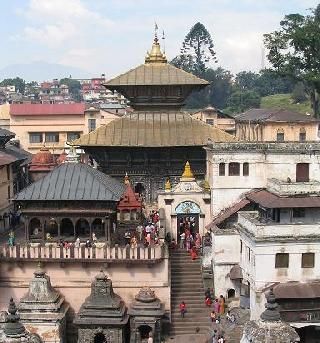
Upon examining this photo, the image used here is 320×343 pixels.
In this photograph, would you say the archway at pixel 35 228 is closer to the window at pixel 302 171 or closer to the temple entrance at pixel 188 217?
the temple entrance at pixel 188 217

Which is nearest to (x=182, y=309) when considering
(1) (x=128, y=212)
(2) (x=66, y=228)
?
(2) (x=66, y=228)

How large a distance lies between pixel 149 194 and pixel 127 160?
2.20 m

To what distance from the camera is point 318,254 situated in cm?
2966

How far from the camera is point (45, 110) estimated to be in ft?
228

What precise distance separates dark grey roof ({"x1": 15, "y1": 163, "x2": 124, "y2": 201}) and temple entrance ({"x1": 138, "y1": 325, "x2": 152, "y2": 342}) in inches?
210

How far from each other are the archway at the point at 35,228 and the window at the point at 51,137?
36974mm

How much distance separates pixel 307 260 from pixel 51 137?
1700 inches

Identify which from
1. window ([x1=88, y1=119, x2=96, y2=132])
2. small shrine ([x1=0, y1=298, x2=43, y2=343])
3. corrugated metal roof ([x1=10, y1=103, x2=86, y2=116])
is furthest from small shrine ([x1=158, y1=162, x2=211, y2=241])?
Result: window ([x1=88, y1=119, x2=96, y2=132])

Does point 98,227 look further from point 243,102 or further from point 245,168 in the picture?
point 243,102

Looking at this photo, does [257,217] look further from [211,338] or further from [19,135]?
[19,135]

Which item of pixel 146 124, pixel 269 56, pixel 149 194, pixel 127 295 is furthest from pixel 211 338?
pixel 269 56

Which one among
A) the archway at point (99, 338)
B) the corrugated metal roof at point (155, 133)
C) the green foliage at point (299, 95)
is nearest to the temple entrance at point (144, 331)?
the archway at point (99, 338)

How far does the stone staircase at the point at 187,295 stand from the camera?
3108 centimetres

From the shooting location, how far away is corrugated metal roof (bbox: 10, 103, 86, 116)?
69000mm
